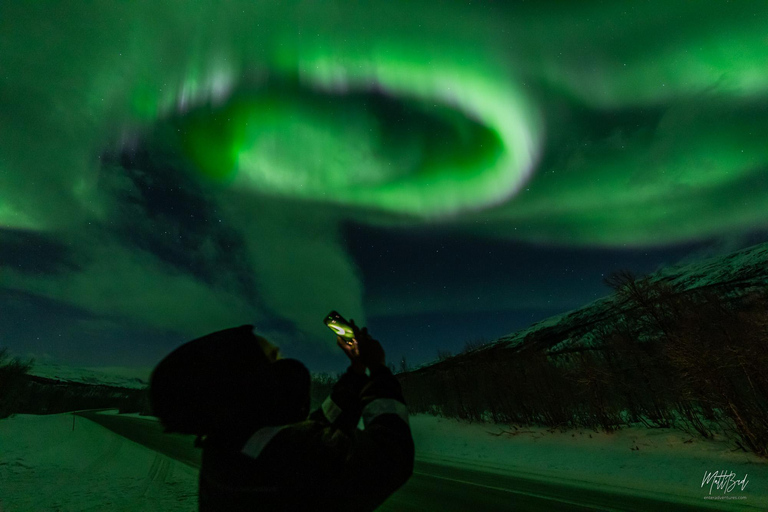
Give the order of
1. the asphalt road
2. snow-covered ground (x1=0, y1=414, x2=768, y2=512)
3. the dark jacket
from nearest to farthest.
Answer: the dark jacket, the asphalt road, snow-covered ground (x1=0, y1=414, x2=768, y2=512)

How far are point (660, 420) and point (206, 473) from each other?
32.0 metres

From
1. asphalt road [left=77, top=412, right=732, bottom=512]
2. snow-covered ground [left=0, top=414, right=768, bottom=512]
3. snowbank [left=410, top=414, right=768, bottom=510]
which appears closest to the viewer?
asphalt road [left=77, top=412, right=732, bottom=512]

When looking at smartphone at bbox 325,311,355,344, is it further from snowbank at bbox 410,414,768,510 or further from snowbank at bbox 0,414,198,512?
snowbank at bbox 410,414,768,510

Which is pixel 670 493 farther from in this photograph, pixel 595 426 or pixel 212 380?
pixel 595 426

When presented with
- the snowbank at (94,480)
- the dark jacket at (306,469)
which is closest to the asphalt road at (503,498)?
the snowbank at (94,480)

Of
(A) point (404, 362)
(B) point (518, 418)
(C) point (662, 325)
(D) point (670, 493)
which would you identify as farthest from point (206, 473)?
(A) point (404, 362)

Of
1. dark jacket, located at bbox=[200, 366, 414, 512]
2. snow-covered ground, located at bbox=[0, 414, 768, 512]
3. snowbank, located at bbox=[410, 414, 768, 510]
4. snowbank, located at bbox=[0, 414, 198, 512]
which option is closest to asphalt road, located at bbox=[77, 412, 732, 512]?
snowbank, located at bbox=[410, 414, 768, 510]

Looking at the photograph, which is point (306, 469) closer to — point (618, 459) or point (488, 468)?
point (488, 468)

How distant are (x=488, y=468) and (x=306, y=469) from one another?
16.1 m

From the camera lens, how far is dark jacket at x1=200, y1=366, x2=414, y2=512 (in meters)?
1.17

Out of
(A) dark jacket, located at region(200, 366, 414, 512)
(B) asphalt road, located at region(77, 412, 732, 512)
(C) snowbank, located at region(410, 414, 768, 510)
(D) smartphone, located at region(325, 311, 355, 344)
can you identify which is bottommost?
(C) snowbank, located at region(410, 414, 768, 510)

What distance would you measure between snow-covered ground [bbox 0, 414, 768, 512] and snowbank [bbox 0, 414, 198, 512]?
28 millimetres

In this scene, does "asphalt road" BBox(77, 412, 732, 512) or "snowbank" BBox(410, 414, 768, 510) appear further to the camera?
"snowbank" BBox(410, 414, 768, 510)

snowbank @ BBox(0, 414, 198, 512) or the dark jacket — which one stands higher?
the dark jacket
